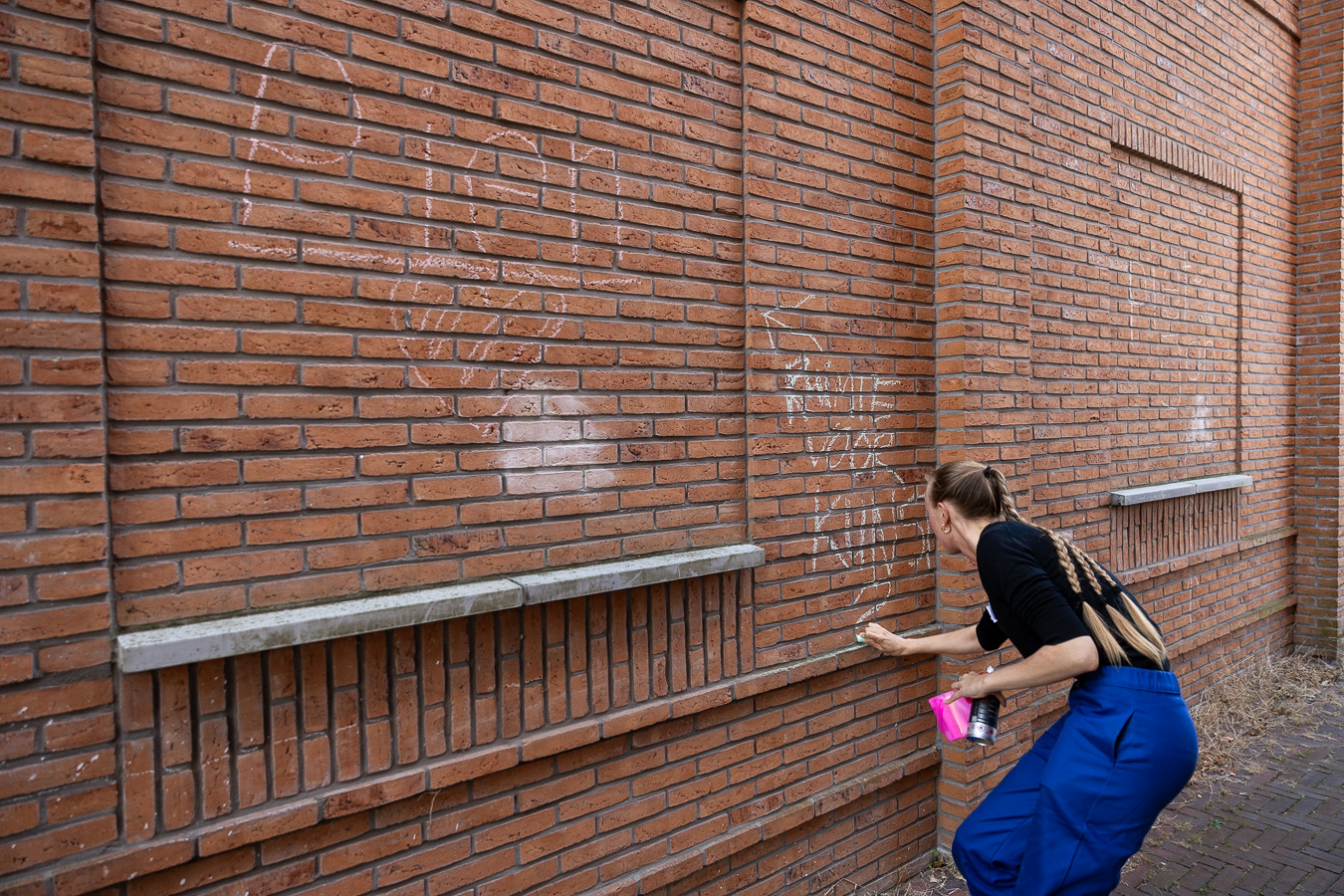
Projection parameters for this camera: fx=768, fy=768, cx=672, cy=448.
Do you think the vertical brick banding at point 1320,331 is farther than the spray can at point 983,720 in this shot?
Yes

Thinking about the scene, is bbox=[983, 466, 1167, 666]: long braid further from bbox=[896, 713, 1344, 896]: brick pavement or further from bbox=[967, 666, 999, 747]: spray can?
bbox=[896, 713, 1344, 896]: brick pavement

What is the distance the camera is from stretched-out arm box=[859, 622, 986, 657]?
2.90 metres

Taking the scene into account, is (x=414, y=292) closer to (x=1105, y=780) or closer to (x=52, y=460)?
(x=52, y=460)

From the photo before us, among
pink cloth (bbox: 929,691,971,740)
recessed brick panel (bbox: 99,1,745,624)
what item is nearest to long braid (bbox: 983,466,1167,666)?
pink cloth (bbox: 929,691,971,740)

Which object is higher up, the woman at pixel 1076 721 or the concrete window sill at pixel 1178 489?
the concrete window sill at pixel 1178 489

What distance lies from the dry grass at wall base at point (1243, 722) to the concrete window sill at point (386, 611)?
1865 mm

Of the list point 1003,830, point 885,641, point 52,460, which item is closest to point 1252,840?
point 1003,830

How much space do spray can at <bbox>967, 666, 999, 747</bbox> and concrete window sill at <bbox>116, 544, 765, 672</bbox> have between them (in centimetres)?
97

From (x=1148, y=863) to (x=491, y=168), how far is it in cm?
430

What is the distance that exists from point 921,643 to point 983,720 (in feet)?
1.27

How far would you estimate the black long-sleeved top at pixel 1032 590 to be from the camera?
2.35 meters

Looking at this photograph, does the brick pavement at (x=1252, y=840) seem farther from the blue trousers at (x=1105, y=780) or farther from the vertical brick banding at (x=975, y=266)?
the blue trousers at (x=1105, y=780)

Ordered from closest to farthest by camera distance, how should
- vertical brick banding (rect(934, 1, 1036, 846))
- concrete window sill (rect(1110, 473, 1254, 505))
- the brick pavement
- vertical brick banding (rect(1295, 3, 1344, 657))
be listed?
the brick pavement
vertical brick banding (rect(934, 1, 1036, 846))
concrete window sill (rect(1110, 473, 1254, 505))
vertical brick banding (rect(1295, 3, 1344, 657))

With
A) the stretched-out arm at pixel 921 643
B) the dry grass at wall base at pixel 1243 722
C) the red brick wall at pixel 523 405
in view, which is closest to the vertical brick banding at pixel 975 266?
the red brick wall at pixel 523 405
